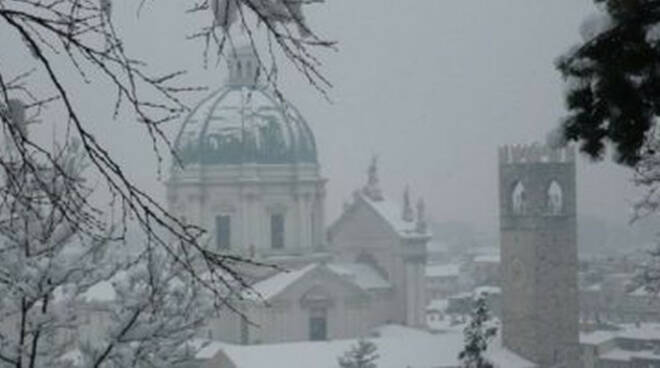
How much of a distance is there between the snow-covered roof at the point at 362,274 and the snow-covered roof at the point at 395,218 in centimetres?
172

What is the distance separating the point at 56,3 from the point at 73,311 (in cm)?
554

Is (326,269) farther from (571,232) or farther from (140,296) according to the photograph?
(140,296)

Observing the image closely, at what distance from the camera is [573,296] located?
3731 centimetres

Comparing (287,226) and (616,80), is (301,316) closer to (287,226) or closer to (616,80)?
(287,226)

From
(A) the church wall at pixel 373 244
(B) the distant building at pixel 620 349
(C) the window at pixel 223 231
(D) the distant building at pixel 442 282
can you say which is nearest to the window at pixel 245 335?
(C) the window at pixel 223 231

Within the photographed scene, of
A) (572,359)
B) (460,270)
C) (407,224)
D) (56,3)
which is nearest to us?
(56,3)

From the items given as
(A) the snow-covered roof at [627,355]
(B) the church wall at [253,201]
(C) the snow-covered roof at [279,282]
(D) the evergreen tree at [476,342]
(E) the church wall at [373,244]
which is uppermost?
(B) the church wall at [253,201]

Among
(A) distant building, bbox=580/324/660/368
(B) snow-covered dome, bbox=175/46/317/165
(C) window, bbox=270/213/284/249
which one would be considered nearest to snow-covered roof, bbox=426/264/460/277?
(A) distant building, bbox=580/324/660/368

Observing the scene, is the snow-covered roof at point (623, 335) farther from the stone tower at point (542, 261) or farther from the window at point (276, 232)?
the window at point (276, 232)

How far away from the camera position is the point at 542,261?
37.1m

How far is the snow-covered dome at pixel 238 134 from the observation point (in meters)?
40.2

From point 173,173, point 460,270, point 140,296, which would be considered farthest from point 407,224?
point 460,270

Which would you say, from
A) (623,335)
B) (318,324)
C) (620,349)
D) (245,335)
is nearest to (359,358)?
(245,335)

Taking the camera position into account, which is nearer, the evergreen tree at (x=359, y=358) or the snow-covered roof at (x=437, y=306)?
the evergreen tree at (x=359, y=358)
